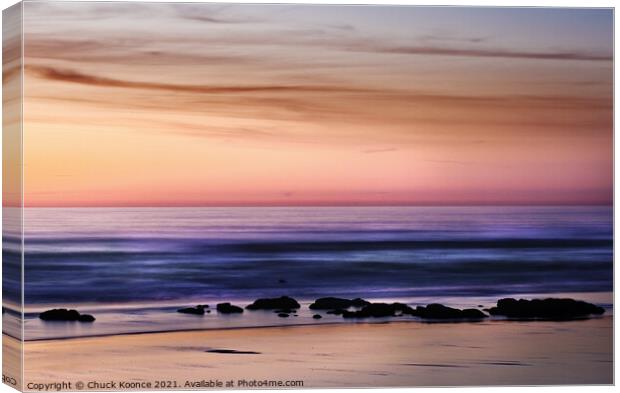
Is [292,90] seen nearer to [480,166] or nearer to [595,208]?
[480,166]

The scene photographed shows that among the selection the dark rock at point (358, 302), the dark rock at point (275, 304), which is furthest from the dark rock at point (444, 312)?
the dark rock at point (275, 304)

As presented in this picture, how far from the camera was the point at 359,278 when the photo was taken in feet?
25.8

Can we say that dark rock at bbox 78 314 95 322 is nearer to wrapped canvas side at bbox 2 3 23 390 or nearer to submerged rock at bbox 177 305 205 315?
wrapped canvas side at bbox 2 3 23 390

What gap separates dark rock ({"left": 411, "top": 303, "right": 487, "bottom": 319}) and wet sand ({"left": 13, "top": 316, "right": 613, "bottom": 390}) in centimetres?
5

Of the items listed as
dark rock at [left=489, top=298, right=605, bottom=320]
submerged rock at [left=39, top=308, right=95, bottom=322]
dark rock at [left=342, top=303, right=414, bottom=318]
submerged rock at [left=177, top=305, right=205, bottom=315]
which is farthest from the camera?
dark rock at [left=489, top=298, right=605, bottom=320]

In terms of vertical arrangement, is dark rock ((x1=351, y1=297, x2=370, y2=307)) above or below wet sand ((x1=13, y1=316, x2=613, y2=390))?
above

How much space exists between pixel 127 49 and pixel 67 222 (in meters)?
1.04

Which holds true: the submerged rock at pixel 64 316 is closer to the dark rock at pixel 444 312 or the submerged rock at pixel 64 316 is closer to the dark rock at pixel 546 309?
the dark rock at pixel 444 312

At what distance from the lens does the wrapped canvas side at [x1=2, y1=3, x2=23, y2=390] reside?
7629mm

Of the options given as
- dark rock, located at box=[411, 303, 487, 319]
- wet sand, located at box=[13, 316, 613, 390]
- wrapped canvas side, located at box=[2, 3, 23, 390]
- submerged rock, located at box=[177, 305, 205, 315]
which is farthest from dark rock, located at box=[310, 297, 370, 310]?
wrapped canvas side, located at box=[2, 3, 23, 390]

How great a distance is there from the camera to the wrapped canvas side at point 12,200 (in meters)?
7.63

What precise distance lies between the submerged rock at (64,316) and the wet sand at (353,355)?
12 cm

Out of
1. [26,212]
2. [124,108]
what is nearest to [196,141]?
[124,108]

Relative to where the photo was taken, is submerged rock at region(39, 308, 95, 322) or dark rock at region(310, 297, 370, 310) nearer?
submerged rock at region(39, 308, 95, 322)
